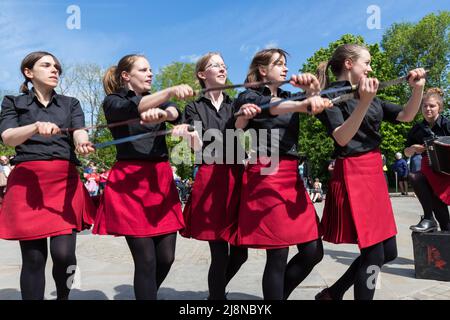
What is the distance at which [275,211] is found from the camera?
2.74 metres

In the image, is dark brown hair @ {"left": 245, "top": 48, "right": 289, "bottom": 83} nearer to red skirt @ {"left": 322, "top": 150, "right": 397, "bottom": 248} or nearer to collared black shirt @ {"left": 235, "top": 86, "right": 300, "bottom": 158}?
collared black shirt @ {"left": 235, "top": 86, "right": 300, "bottom": 158}

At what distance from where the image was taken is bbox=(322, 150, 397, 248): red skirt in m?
2.81

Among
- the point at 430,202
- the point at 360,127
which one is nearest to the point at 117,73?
the point at 360,127

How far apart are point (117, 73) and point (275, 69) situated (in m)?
1.08

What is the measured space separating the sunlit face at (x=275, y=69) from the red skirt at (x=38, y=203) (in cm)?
146

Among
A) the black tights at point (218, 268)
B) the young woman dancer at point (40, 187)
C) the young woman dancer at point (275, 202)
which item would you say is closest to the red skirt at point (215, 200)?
the black tights at point (218, 268)

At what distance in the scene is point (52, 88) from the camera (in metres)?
3.14

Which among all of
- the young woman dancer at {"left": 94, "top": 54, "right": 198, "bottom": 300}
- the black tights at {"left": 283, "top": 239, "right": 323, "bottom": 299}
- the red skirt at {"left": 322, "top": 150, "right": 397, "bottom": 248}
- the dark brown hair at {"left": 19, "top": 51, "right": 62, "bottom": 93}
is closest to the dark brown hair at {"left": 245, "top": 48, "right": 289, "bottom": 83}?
the young woman dancer at {"left": 94, "top": 54, "right": 198, "bottom": 300}

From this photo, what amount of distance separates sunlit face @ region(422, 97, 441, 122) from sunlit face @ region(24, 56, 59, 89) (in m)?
3.52

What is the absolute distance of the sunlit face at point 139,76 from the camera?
119 inches

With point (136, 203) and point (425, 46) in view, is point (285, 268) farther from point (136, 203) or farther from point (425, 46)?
point (425, 46)

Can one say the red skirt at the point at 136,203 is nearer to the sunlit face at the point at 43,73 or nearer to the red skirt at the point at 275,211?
the red skirt at the point at 275,211

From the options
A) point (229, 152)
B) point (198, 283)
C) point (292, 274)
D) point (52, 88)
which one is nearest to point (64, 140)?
point (52, 88)
